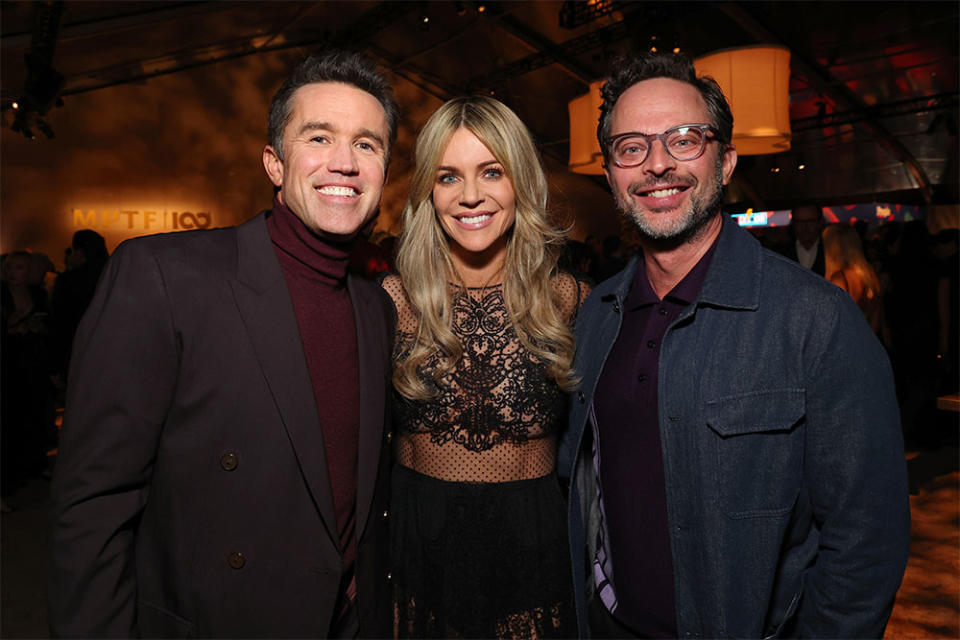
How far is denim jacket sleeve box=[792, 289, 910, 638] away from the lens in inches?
53.8

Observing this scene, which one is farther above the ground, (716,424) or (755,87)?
(755,87)

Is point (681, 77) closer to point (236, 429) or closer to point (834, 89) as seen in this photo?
point (236, 429)

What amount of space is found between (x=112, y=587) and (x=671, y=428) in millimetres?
1307

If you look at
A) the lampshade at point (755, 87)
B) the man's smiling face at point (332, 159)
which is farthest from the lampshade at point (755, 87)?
the man's smiling face at point (332, 159)

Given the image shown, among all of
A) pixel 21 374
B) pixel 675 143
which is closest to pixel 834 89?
pixel 675 143

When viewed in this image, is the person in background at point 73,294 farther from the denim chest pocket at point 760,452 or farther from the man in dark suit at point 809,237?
the man in dark suit at point 809,237

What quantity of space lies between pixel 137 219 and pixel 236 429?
11660mm

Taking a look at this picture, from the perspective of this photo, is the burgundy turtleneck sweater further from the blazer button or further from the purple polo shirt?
the purple polo shirt

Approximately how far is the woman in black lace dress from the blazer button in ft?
2.54

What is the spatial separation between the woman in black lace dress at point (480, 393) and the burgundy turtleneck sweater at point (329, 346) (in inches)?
18.8

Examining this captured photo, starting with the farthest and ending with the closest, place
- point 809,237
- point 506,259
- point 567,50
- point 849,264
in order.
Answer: point 567,50 < point 809,237 < point 849,264 < point 506,259

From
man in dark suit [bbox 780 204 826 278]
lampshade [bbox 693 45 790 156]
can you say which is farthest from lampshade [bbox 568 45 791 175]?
man in dark suit [bbox 780 204 826 278]

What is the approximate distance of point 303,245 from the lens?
5.35ft

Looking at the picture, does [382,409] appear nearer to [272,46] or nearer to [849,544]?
[849,544]
